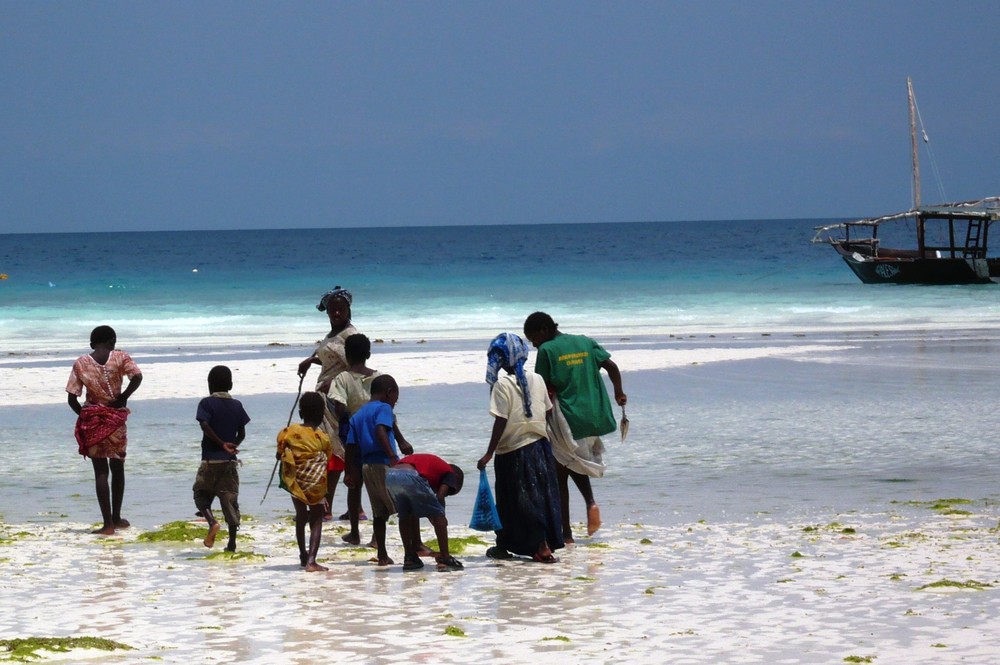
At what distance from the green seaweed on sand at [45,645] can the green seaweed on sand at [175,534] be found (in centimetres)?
269

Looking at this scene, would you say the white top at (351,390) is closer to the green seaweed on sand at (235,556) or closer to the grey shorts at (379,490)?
the grey shorts at (379,490)

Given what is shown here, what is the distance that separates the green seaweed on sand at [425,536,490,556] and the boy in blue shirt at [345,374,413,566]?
570 mm

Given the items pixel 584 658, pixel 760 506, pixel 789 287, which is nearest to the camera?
pixel 584 658

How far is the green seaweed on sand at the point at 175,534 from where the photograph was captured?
8.93 meters

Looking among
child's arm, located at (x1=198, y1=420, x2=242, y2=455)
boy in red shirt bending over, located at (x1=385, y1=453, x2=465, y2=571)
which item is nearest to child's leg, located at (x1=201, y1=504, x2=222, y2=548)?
child's arm, located at (x1=198, y1=420, x2=242, y2=455)

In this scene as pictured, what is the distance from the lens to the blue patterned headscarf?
8109mm

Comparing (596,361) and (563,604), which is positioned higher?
(596,361)

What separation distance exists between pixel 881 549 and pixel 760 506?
68.4 inches

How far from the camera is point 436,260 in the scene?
328 feet

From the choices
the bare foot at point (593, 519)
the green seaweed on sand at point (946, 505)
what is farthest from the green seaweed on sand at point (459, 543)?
the green seaweed on sand at point (946, 505)

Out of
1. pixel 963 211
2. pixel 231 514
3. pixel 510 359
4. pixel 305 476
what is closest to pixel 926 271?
pixel 963 211

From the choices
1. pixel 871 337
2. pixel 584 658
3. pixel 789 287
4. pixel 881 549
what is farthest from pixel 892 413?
pixel 789 287

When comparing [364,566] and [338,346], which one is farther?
[338,346]

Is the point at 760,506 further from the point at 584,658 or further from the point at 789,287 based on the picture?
the point at 789,287
